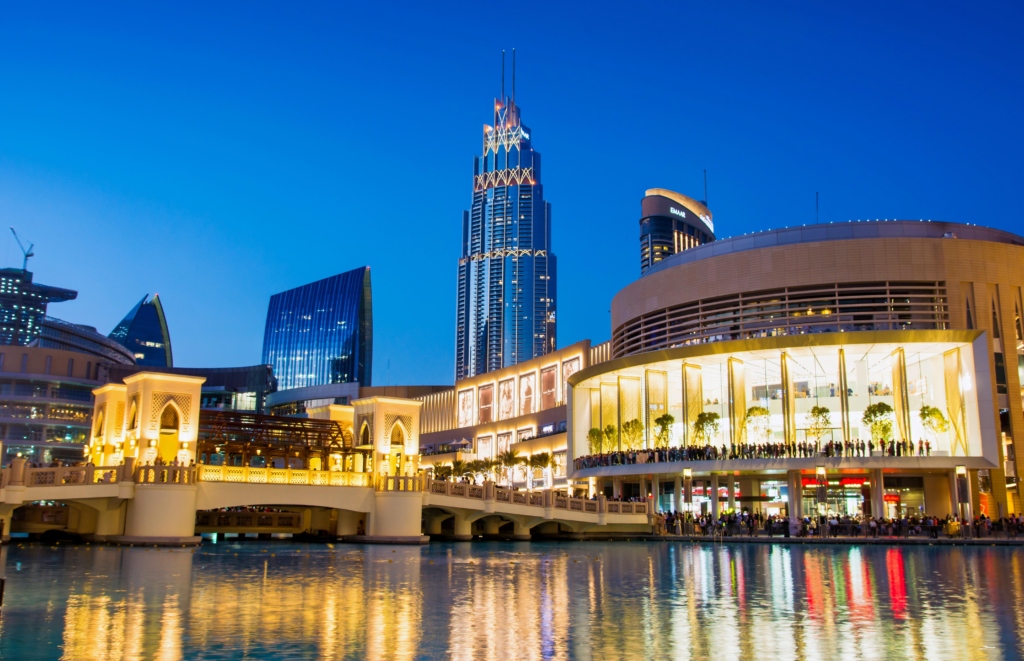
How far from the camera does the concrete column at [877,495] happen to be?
48.6 metres

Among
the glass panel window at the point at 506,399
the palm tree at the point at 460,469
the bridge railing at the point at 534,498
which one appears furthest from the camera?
the glass panel window at the point at 506,399

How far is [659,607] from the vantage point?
16.0 meters

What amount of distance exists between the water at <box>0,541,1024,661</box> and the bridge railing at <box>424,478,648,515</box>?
18.3 m

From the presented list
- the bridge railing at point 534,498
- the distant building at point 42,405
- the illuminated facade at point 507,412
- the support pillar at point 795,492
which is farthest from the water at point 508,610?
the distant building at point 42,405

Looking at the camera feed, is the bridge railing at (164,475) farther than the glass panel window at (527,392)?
No

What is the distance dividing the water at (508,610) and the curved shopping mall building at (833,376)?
2350 cm

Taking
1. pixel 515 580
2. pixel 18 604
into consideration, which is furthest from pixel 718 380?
pixel 18 604

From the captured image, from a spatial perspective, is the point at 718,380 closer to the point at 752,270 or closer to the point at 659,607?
the point at 752,270

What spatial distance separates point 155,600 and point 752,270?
49.2 meters

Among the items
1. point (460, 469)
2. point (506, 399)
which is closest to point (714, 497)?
point (460, 469)

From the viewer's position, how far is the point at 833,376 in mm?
55906

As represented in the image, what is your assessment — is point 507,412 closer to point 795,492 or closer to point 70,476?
point 795,492

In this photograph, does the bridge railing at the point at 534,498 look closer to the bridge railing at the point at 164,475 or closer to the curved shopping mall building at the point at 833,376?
the curved shopping mall building at the point at 833,376

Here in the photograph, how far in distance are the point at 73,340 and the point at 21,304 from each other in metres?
52.8
